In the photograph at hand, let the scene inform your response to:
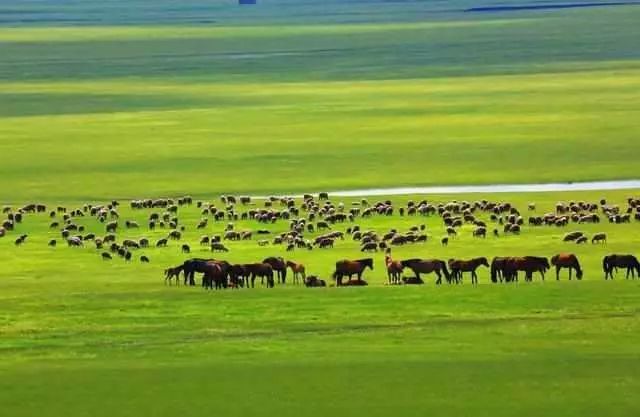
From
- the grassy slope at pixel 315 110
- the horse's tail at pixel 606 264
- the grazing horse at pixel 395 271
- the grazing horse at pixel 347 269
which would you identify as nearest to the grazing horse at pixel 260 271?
the grazing horse at pixel 347 269

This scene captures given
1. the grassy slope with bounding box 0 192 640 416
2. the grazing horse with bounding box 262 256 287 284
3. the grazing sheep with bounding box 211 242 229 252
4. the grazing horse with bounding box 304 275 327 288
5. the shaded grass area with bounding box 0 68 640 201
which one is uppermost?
the shaded grass area with bounding box 0 68 640 201

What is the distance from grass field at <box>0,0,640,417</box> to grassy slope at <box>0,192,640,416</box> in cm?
5

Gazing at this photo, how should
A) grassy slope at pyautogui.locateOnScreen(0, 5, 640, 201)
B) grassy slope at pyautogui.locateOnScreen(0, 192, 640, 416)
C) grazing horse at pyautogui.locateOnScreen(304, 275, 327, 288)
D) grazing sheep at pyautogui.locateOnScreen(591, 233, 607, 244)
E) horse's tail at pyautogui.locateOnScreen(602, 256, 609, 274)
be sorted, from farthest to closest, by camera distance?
grassy slope at pyautogui.locateOnScreen(0, 5, 640, 201) → grazing sheep at pyautogui.locateOnScreen(591, 233, 607, 244) → horse's tail at pyautogui.locateOnScreen(602, 256, 609, 274) → grazing horse at pyautogui.locateOnScreen(304, 275, 327, 288) → grassy slope at pyautogui.locateOnScreen(0, 192, 640, 416)

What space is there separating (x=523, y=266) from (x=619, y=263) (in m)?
1.42

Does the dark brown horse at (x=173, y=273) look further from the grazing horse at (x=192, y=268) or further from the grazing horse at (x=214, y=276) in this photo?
the grazing horse at (x=214, y=276)

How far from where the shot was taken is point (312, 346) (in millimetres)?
20797

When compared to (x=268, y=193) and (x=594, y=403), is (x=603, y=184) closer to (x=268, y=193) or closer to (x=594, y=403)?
(x=268, y=193)

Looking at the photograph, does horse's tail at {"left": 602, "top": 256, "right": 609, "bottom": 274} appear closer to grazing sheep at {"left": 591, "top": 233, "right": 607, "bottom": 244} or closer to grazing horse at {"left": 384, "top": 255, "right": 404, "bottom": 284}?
grazing horse at {"left": 384, "top": 255, "right": 404, "bottom": 284}

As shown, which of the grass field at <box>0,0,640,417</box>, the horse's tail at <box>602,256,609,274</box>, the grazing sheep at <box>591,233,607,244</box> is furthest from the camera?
the grazing sheep at <box>591,233,607,244</box>

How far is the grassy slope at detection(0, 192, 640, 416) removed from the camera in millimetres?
18141

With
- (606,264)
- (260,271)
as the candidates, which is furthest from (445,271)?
(260,271)

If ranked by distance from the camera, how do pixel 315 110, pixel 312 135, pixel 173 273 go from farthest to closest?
pixel 315 110
pixel 312 135
pixel 173 273

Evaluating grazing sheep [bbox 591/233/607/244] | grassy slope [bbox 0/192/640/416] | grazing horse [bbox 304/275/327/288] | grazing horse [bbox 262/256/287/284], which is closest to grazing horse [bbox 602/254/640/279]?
grassy slope [bbox 0/192/640/416]

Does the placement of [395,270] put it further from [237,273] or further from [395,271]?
[237,273]
